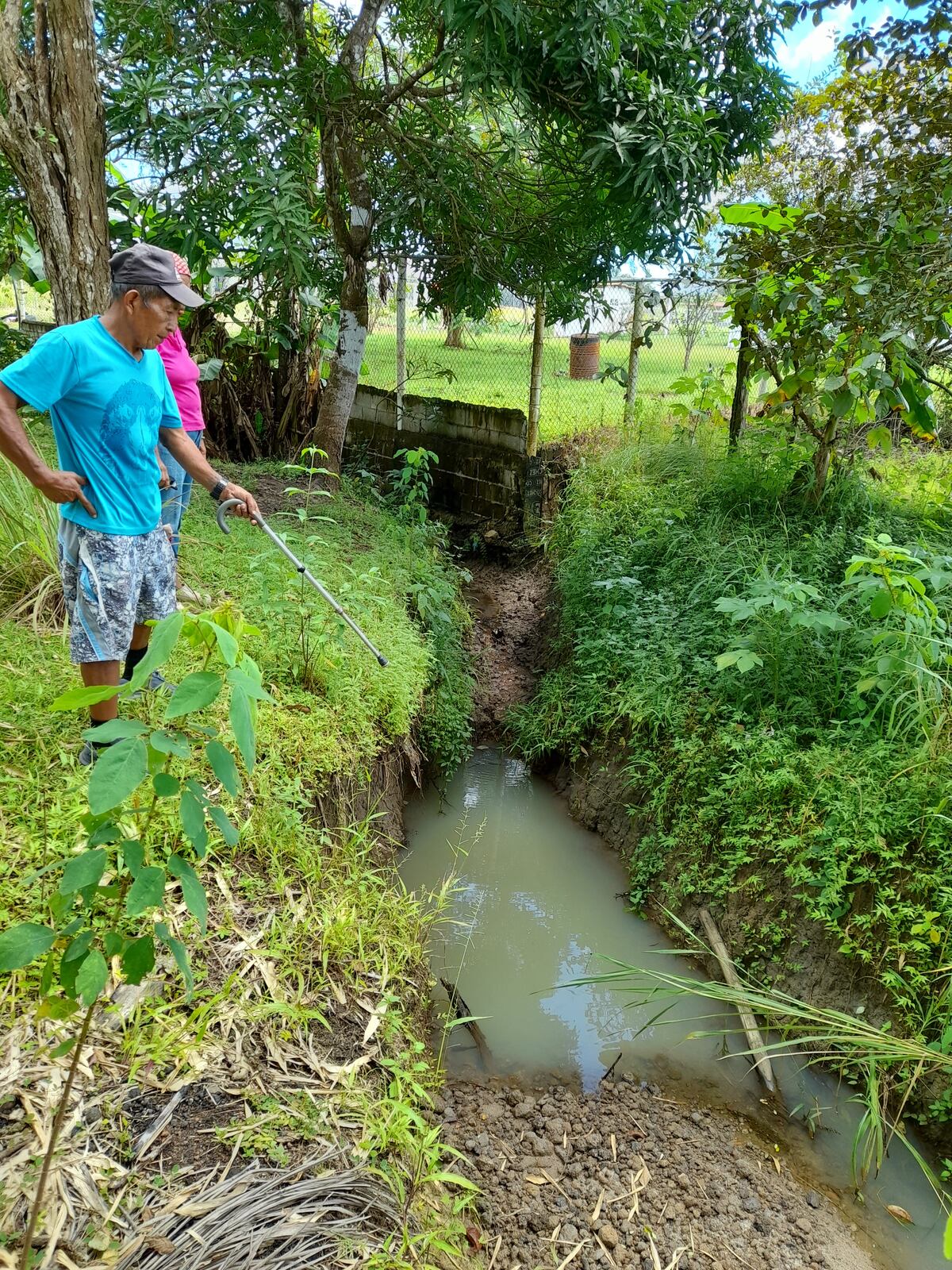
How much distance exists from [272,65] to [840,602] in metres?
4.82

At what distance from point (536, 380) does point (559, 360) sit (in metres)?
1.31

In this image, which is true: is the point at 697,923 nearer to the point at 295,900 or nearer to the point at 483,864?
the point at 483,864

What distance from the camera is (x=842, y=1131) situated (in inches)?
119

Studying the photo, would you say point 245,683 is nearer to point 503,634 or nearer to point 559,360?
point 503,634

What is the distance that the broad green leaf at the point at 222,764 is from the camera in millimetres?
1400

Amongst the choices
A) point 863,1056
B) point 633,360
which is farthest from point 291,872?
point 633,360

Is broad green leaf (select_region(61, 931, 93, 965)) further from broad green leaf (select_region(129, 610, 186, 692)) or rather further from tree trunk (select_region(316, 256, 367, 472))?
tree trunk (select_region(316, 256, 367, 472))

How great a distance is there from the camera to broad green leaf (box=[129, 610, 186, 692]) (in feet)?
4.31


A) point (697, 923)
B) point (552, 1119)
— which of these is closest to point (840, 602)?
point (697, 923)

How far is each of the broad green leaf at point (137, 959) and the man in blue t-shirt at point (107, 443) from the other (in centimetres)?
108

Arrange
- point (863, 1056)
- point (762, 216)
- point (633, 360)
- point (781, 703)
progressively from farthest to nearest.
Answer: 1. point (633, 360)
2. point (762, 216)
3. point (781, 703)
4. point (863, 1056)

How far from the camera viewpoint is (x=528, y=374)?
7.70m

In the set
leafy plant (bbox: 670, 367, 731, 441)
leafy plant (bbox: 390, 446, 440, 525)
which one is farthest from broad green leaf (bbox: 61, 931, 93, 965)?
leafy plant (bbox: 670, 367, 731, 441)

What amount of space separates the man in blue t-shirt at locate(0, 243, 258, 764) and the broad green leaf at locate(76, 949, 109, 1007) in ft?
3.47
